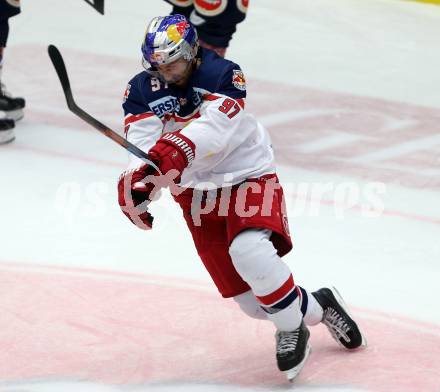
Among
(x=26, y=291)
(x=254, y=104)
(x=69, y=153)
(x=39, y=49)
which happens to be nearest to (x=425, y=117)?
(x=254, y=104)

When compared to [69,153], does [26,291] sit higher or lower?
higher

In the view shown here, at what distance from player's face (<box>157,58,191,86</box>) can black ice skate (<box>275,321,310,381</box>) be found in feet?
2.81

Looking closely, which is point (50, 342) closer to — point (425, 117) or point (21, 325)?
point (21, 325)

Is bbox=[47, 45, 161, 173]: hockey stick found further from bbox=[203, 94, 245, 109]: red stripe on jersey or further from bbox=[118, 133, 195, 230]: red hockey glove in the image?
bbox=[203, 94, 245, 109]: red stripe on jersey

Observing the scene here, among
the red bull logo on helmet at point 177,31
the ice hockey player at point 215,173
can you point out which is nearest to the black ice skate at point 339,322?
the ice hockey player at point 215,173

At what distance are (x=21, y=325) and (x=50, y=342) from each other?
175 mm

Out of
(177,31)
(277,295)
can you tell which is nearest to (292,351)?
(277,295)

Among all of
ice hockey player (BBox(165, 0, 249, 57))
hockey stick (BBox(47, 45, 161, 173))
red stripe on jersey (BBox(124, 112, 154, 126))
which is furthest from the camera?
ice hockey player (BBox(165, 0, 249, 57))

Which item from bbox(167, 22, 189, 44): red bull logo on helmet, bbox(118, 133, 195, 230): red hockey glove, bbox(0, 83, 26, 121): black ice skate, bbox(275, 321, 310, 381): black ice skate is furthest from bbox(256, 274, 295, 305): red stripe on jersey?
bbox(0, 83, 26, 121): black ice skate

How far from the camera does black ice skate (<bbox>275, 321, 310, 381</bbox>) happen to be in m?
3.55

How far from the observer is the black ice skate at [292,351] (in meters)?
3.55

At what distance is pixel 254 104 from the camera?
22.8 feet

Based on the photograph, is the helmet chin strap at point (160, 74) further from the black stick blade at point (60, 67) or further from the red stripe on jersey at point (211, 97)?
the black stick blade at point (60, 67)

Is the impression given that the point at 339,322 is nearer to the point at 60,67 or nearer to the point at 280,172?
the point at 60,67
